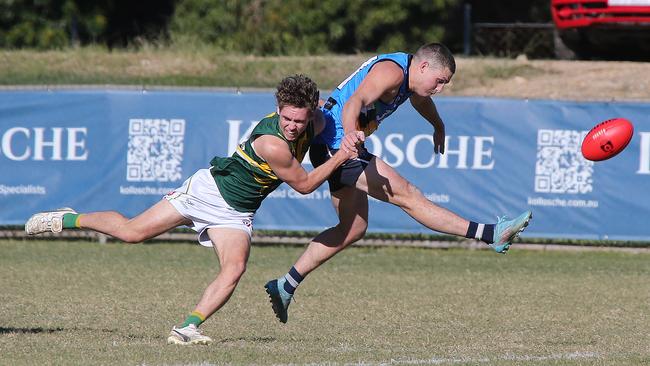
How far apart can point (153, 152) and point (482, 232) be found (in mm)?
7271

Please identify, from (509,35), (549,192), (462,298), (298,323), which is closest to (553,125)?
(549,192)

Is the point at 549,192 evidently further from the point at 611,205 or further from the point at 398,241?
the point at 398,241

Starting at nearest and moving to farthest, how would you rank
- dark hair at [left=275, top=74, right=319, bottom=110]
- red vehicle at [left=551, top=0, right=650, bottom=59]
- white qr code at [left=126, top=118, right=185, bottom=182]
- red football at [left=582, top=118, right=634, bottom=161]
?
dark hair at [left=275, top=74, right=319, bottom=110]
red football at [left=582, top=118, right=634, bottom=161]
white qr code at [left=126, top=118, right=185, bottom=182]
red vehicle at [left=551, top=0, right=650, bottom=59]

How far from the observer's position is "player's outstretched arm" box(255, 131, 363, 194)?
290 inches

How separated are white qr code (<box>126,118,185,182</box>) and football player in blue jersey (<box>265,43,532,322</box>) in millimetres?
6346

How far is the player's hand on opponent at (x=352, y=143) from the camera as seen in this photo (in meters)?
7.25

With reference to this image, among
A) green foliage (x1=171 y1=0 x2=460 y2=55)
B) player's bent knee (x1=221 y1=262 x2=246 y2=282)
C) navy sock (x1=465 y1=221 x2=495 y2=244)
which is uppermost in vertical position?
navy sock (x1=465 y1=221 x2=495 y2=244)

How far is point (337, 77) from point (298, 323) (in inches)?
385

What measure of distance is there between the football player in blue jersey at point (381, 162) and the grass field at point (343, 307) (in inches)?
28.7

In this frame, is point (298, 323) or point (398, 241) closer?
point (298, 323)

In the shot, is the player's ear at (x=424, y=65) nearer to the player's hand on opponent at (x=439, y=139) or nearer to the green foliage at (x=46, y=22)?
the player's hand on opponent at (x=439, y=139)

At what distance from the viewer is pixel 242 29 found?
974 inches

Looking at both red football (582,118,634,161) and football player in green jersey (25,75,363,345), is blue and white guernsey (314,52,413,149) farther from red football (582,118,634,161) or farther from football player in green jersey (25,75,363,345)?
red football (582,118,634,161)

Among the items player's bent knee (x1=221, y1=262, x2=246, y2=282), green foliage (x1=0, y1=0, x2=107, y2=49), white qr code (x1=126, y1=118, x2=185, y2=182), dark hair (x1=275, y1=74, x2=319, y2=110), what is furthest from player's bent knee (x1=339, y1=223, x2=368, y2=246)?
green foliage (x1=0, y1=0, x2=107, y2=49)
